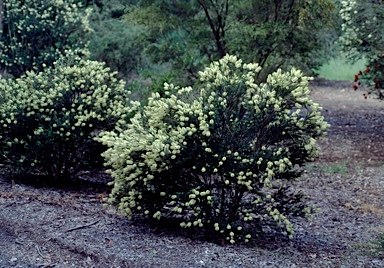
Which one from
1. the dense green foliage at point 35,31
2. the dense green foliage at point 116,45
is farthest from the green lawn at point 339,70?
the dense green foliage at point 35,31

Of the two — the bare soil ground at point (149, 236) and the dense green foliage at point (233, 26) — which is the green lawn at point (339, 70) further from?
the bare soil ground at point (149, 236)

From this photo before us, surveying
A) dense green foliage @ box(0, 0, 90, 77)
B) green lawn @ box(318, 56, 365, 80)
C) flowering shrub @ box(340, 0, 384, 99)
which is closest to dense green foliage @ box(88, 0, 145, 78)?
dense green foliage @ box(0, 0, 90, 77)

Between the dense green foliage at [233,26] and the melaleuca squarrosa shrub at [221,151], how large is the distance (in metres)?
5.30

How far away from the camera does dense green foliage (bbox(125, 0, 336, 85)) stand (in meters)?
11.2

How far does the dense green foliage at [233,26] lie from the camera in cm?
1119

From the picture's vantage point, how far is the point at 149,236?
18.8 feet

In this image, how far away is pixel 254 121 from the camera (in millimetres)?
5703

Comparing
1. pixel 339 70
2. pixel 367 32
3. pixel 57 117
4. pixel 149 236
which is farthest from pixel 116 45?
pixel 339 70

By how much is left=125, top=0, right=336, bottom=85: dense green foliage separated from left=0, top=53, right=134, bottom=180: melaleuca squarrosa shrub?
3.84m

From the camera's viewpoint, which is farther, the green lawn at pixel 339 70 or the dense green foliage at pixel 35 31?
the green lawn at pixel 339 70

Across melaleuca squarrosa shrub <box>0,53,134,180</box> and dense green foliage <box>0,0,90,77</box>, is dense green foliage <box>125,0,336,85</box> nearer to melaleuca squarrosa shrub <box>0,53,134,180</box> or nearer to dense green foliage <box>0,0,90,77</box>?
dense green foliage <box>0,0,90,77</box>

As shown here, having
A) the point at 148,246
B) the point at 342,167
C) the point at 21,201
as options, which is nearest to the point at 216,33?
the point at 342,167

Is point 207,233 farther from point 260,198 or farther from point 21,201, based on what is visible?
point 21,201

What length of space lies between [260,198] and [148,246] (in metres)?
1.08
